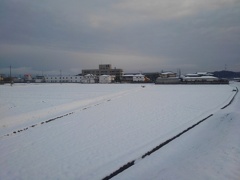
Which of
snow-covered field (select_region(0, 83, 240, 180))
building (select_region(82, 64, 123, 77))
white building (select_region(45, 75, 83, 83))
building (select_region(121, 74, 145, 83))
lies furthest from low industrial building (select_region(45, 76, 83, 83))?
snow-covered field (select_region(0, 83, 240, 180))

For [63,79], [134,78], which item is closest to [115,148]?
[134,78]

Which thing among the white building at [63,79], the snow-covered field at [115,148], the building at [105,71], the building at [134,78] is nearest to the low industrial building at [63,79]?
the white building at [63,79]

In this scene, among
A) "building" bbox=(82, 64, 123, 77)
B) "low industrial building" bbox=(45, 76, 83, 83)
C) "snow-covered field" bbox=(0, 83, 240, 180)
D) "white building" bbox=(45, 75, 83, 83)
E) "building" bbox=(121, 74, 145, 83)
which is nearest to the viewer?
"snow-covered field" bbox=(0, 83, 240, 180)

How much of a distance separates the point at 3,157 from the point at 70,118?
25.2 ft

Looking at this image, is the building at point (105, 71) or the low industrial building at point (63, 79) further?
the building at point (105, 71)

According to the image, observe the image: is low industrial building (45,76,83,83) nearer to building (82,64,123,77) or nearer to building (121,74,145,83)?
building (82,64,123,77)

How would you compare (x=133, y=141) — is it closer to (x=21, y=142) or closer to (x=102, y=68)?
(x=21, y=142)

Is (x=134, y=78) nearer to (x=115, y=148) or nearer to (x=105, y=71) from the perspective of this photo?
(x=105, y=71)

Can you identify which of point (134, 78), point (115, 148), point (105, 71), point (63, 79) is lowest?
point (115, 148)

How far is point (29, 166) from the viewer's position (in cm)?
838

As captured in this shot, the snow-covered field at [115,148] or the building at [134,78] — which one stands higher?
the building at [134,78]

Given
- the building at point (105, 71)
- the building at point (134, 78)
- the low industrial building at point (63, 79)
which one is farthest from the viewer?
the building at point (105, 71)

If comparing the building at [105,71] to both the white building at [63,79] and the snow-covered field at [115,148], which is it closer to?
the white building at [63,79]

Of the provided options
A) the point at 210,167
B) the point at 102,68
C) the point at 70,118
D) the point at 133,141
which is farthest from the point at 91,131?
the point at 102,68
